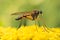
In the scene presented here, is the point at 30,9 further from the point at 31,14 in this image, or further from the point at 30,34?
the point at 30,34

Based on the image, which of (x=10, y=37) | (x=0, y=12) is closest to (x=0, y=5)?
(x=0, y=12)

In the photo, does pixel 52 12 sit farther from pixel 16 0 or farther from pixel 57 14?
pixel 16 0

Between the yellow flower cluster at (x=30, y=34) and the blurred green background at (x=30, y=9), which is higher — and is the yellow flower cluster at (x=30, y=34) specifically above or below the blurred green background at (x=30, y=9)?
below

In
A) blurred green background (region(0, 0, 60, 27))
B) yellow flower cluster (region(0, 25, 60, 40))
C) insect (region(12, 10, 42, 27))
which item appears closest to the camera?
yellow flower cluster (region(0, 25, 60, 40))

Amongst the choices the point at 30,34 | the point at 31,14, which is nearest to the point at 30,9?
the point at 31,14

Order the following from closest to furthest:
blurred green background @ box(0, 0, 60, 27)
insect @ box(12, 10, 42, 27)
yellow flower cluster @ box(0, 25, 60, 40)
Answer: yellow flower cluster @ box(0, 25, 60, 40), insect @ box(12, 10, 42, 27), blurred green background @ box(0, 0, 60, 27)

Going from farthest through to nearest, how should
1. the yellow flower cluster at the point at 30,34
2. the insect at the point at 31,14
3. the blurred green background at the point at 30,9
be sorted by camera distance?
the blurred green background at the point at 30,9
the insect at the point at 31,14
the yellow flower cluster at the point at 30,34

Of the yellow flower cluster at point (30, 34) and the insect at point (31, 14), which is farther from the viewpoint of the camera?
the insect at point (31, 14)

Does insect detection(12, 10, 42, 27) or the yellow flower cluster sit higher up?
insect detection(12, 10, 42, 27)
